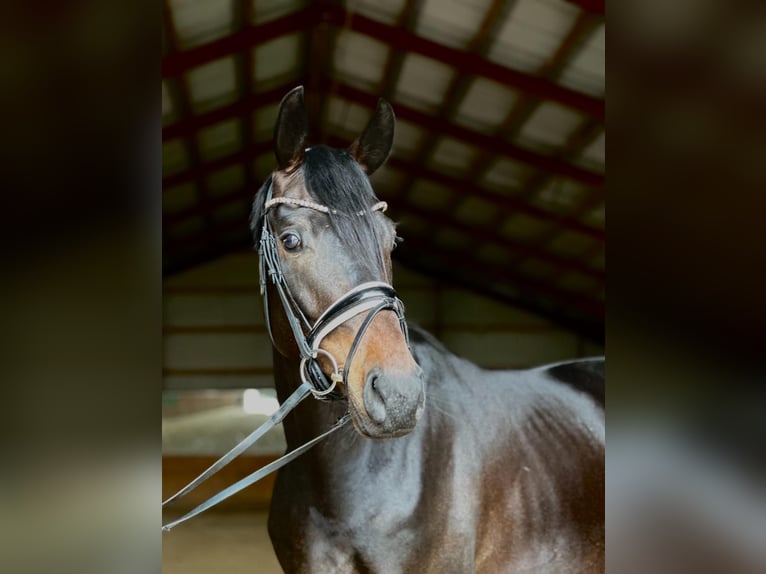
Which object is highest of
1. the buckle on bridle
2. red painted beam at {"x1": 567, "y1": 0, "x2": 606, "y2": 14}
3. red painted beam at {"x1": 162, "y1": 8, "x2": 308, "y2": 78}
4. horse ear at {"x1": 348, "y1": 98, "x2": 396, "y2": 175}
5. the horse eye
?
red painted beam at {"x1": 162, "y1": 8, "x2": 308, "y2": 78}

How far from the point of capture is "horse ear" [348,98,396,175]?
5.83 feet

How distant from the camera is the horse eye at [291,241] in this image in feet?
4.92

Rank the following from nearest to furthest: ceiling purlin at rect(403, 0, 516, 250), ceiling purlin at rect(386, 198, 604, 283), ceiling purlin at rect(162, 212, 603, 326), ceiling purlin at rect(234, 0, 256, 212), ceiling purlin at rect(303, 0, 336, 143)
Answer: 1. ceiling purlin at rect(403, 0, 516, 250)
2. ceiling purlin at rect(234, 0, 256, 212)
3. ceiling purlin at rect(303, 0, 336, 143)
4. ceiling purlin at rect(386, 198, 604, 283)
5. ceiling purlin at rect(162, 212, 603, 326)

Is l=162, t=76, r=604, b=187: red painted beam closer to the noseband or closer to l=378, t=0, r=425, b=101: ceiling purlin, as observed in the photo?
l=378, t=0, r=425, b=101: ceiling purlin

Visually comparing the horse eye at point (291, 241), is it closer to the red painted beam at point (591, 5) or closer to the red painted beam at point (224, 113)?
the red painted beam at point (591, 5)

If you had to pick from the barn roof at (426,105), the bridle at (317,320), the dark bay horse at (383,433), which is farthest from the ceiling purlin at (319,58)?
the bridle at (317,320)

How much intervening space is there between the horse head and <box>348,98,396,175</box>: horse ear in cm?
13

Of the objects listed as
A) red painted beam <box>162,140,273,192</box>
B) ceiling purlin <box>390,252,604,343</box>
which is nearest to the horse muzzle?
red painted beam <box>162,140,273,192</box>

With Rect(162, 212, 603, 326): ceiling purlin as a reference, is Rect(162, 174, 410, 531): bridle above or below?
below

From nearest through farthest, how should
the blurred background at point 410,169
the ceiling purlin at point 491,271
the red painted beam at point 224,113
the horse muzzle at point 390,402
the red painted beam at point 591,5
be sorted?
1. the horse muzzle at point 390,402
2. the red painted beam at point 591,5
3. the blurred background at point 410,169
4. the red painted beam at point 224,113
5. the ceiling purlin at point 491,271
